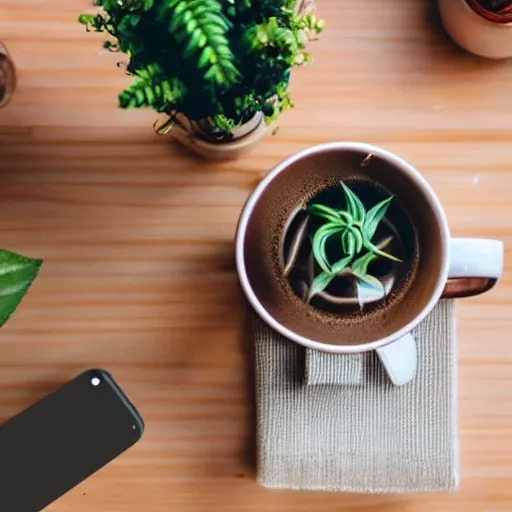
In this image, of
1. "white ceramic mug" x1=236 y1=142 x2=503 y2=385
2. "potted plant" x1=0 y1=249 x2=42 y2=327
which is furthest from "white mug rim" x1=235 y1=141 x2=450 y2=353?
"potted plant" x1=0 y1=249 x2=42 y2=327

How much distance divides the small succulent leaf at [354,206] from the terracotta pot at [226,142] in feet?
0.24

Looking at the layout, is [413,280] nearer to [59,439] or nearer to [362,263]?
[362,263]

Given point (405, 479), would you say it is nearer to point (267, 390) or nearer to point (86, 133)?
point (267, 390)

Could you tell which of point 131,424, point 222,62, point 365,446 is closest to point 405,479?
point 365,446

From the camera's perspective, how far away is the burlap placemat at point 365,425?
498 mm

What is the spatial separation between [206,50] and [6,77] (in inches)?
8.3

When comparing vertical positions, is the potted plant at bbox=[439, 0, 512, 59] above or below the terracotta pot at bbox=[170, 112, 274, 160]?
above

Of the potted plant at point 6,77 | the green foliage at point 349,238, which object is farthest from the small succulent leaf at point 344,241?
the potted plant at point 6,77

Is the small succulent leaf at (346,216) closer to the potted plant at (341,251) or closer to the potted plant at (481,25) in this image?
the potted plant at (341,251)

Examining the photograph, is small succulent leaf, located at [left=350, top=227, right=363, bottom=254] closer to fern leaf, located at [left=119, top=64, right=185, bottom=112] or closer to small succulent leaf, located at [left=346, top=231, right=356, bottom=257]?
small succulent leaf, located at [left=346, top=231, right=356, bottom=257]

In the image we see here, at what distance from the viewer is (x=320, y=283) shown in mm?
424

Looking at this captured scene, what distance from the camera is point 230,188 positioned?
51 centimetres

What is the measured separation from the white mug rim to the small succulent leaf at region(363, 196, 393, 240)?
21 millimetres

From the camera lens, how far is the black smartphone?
48cm
